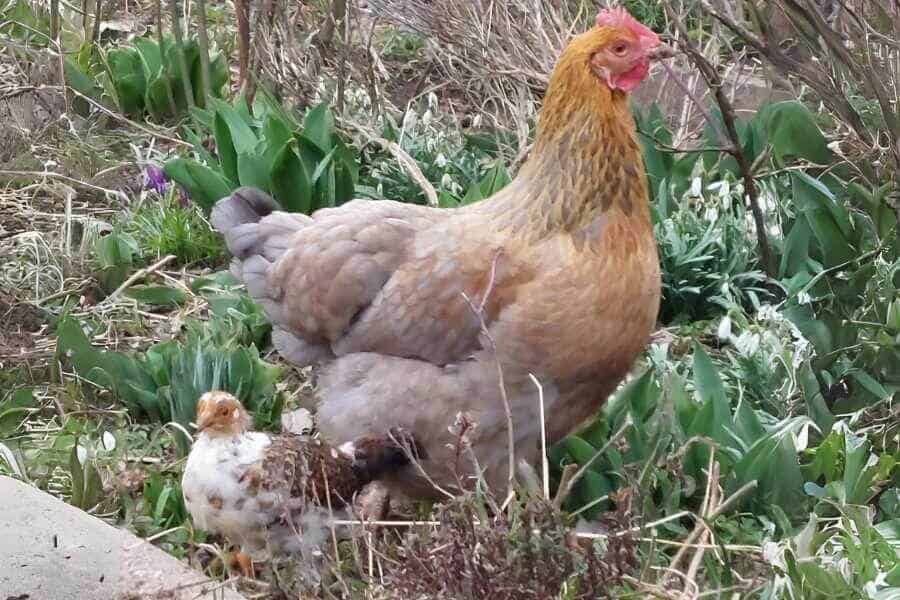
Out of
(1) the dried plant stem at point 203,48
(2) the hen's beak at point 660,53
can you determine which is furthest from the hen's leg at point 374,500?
(1) the dried plant stem at point 203,48

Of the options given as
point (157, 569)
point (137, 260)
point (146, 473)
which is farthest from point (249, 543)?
point (137, 260)

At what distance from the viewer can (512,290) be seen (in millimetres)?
3291

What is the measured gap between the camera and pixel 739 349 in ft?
13.3

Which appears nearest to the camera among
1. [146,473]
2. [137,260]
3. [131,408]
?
[146,473]

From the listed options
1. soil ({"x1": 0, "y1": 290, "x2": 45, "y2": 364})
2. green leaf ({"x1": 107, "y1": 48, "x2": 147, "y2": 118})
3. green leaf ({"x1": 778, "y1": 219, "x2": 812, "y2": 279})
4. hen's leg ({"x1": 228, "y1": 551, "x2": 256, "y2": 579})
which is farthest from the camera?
green leaf ({"x1": 107, "y1": 48, "x2": 147, "y2": 118})

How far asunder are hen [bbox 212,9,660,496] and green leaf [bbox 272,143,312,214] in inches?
49.8

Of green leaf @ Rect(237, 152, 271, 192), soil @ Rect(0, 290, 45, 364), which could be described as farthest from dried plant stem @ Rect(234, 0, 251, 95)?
soil @ Rect(0, 290, 45, 364)

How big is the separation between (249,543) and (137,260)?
2117 mm

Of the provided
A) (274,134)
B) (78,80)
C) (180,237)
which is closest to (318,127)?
(274,134)

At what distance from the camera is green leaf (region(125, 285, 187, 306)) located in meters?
4.92

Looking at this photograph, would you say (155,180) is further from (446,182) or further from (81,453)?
(81,453)

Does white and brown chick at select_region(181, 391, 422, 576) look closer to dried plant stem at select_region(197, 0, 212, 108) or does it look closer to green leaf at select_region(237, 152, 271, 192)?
green leaf at select_region(237, 152, 271, 192)

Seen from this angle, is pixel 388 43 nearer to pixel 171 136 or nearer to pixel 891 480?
pixel 171 136

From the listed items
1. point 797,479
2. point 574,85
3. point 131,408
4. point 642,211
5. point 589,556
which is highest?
point 574,85
